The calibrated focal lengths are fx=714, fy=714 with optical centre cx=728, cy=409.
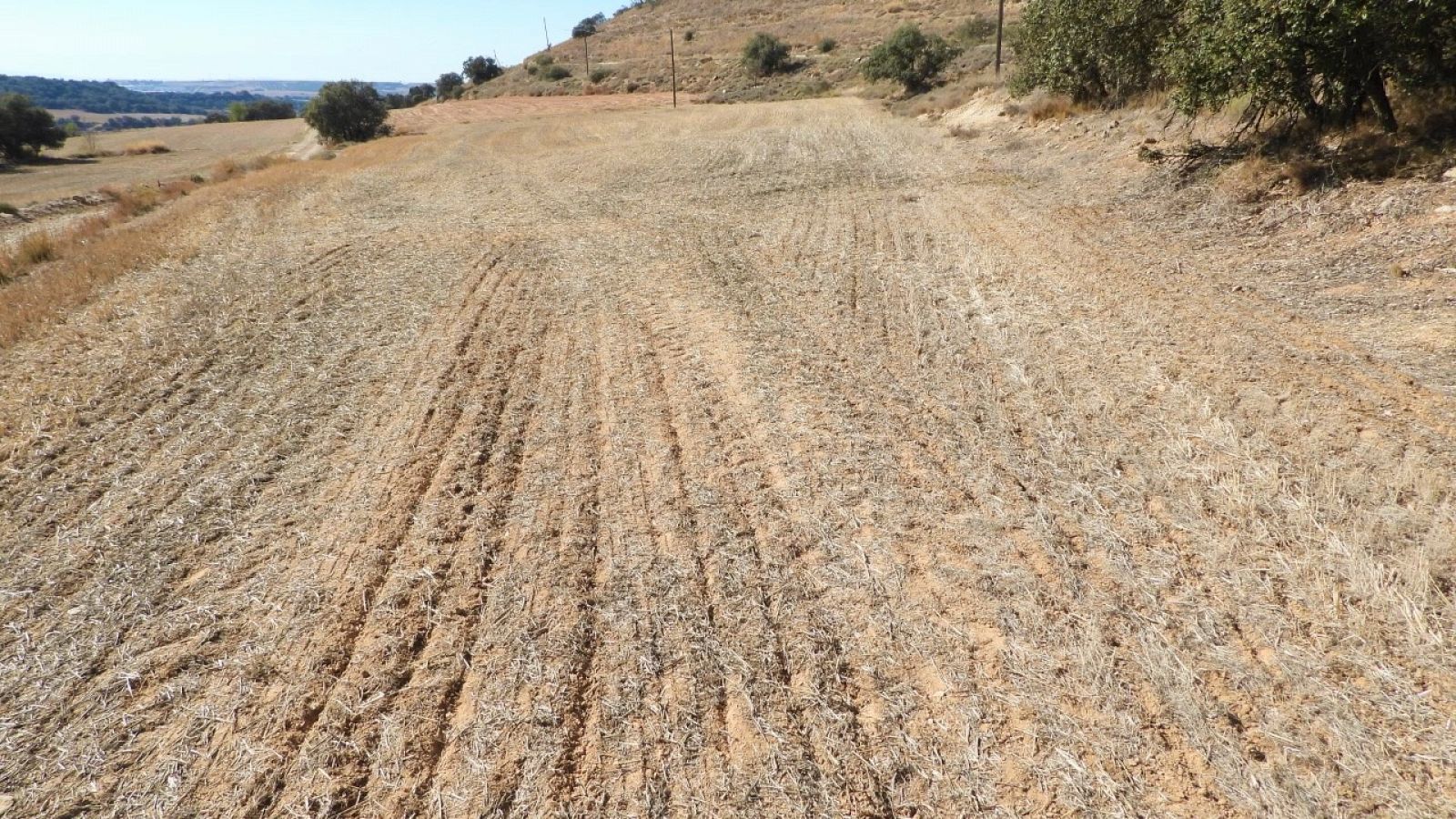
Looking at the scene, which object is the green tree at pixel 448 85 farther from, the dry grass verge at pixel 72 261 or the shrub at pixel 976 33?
the dry grass verge at pixel 72 261

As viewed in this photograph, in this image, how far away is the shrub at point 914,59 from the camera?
36.0 meters

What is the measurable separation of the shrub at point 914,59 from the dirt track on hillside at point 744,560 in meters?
31.4

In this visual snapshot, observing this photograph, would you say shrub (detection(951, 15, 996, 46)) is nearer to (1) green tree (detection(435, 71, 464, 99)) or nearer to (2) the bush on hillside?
(2) the bush on hillside

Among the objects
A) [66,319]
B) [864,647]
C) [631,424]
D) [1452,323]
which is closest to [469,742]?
[864,647]

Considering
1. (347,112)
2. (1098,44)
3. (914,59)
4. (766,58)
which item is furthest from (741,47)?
(1098,44)

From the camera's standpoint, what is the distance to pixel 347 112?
4109 cm

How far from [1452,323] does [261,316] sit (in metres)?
13.1

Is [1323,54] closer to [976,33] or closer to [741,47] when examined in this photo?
[976,33]

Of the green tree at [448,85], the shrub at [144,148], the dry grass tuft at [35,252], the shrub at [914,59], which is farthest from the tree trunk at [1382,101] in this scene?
the green tree at [448,85]

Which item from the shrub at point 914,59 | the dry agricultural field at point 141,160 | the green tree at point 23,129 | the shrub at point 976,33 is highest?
the shrub at point 976,33

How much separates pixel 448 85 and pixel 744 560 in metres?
88.5

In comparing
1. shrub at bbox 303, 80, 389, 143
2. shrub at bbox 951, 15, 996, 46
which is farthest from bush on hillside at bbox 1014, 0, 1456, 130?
shrub at bbox 303, 80, 389, 143

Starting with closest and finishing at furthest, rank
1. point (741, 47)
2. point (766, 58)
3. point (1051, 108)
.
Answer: point (1051, 108) < point (766, 58) < point (741, 47)

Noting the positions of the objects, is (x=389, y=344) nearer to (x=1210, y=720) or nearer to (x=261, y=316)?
(x=261, y=316)
